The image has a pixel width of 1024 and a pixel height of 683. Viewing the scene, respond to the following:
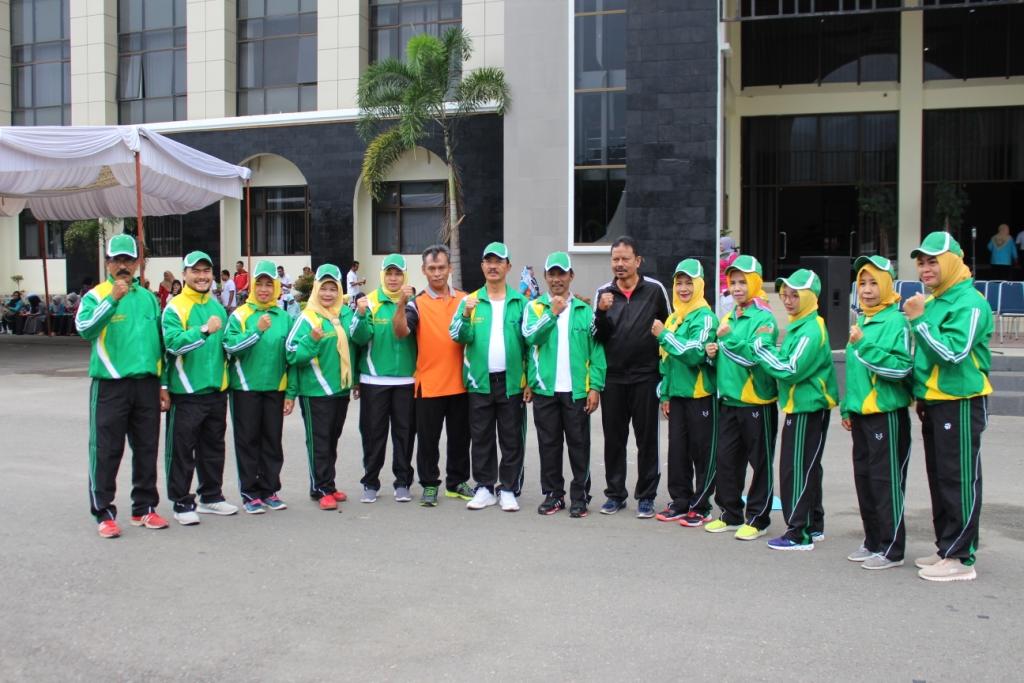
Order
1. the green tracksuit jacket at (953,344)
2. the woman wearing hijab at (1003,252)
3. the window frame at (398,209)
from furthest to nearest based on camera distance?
1. the window frame at (398,209)
2. the woman wearing hijab at (1003,252)
3. the green tracksuit jacket at (953,344)

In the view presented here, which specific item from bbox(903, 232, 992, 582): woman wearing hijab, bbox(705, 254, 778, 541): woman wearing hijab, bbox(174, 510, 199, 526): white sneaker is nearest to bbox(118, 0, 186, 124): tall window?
bbox(174, 510, 199, 526): white sneaker

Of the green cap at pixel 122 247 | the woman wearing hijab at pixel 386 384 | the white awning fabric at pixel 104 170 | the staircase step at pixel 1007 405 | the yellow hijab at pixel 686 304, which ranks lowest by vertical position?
the staircase step at pixel 1007 405

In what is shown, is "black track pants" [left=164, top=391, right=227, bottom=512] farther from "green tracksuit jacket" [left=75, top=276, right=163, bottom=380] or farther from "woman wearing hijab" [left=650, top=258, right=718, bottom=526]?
"woman wearing hijab" [left=650, top=258, right=718, bottom=526]

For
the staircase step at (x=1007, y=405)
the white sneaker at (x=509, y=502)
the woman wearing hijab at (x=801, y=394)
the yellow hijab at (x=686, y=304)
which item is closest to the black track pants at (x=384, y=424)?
the white sneaker at (x=509, y=502)

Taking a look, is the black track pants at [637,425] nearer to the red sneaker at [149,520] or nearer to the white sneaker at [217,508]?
the white sneaker at [217,508]

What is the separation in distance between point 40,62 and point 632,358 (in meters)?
30.6

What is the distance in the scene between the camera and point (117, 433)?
6359mm

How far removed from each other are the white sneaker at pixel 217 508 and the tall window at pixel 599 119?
1277 cm

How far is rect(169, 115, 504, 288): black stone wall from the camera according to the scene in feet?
80.4

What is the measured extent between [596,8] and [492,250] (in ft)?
43.7

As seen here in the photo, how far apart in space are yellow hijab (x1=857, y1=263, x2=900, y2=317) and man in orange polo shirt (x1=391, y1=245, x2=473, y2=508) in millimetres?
2962

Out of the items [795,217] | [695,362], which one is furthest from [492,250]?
[795,217]

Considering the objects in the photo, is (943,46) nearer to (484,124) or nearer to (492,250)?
(484,124)

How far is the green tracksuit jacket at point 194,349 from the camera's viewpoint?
6.48 m
